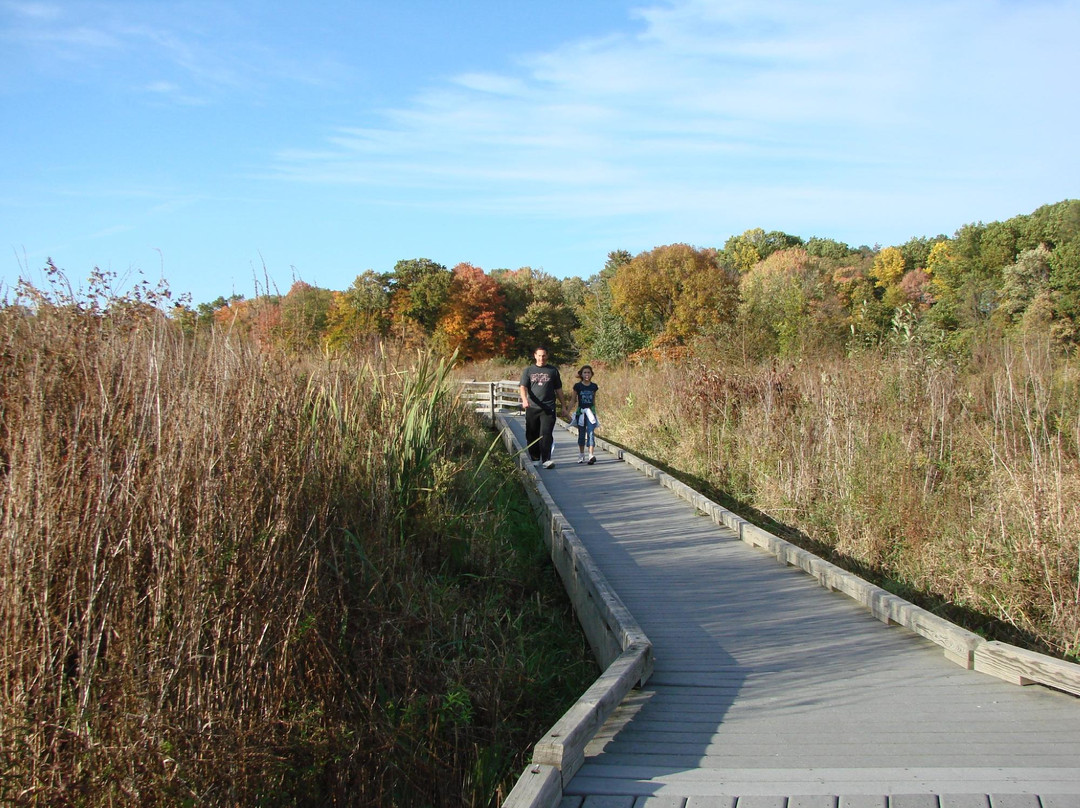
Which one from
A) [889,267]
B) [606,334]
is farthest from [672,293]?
[889,267]

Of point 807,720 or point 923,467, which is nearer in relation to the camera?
point 807,720

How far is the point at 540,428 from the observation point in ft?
41.4

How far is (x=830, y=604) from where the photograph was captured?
622 centimetres

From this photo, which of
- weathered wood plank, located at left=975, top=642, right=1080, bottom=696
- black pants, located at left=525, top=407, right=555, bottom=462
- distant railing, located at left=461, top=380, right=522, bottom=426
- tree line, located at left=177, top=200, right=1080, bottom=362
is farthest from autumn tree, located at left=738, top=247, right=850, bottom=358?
weathered wood plank, located at left=975, top=642, right=1080, bottom=696

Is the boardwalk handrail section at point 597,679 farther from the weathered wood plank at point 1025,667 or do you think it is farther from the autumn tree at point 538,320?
the autumn tree at point 538,320

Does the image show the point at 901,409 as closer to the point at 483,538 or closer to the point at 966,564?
the point at 966,564

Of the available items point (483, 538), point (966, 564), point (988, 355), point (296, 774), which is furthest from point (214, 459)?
point (988, 355)

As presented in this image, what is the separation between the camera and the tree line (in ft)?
30.1

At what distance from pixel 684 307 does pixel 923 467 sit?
2901 cm

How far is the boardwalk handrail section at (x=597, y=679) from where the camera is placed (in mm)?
3471

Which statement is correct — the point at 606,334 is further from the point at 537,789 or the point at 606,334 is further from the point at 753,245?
the point at 753,245

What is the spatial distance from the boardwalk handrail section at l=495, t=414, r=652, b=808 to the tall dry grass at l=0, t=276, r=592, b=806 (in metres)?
0.50

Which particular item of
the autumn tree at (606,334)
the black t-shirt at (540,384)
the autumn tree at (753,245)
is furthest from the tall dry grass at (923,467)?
the autumn tree at (753,245)

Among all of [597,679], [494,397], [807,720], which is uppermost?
[494,397]
